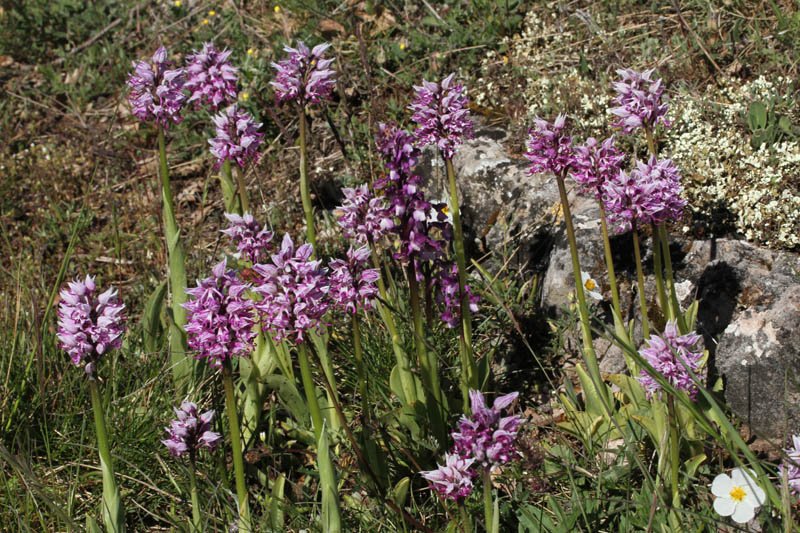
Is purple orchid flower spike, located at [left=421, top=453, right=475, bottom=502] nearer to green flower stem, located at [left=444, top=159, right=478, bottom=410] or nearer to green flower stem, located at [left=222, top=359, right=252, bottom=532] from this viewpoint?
green flower stem, located at [left=222, top=359, right=252, bottom=532]

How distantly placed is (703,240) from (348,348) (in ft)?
5.71

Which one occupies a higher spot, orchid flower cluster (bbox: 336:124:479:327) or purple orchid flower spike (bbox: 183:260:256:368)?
orchid flower cluster (bbox: 336:124:479:327)

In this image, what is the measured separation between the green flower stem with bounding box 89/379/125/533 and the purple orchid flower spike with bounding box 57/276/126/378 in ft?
0.55

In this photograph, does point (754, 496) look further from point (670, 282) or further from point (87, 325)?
point (87, 325)

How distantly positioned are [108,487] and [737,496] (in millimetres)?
1959

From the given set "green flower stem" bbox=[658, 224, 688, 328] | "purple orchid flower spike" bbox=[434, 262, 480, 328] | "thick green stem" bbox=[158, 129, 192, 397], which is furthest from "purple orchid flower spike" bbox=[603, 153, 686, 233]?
"thick green stem" bbox=[158, 129, 192, 397]

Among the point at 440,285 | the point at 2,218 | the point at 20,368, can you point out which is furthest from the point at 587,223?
the point at 2,218

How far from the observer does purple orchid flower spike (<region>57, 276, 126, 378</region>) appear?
2.31m

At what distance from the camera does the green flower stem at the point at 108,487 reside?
8.11 ft

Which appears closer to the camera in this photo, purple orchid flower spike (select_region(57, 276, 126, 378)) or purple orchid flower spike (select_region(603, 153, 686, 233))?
purple orchid flower spike (select_region(57, 276, 126, 378))

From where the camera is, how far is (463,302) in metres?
3.06

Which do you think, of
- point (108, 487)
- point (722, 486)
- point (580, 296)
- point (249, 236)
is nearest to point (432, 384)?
point (580, 296)

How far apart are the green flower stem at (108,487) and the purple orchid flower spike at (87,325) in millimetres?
168

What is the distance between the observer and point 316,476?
3281 mm
